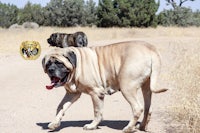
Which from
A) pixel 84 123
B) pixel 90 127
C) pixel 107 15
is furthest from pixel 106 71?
pixel 107 15

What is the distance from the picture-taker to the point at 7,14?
77062 mm

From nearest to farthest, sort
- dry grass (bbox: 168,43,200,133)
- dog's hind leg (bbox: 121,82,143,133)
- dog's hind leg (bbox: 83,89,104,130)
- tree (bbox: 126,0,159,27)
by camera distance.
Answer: dry grass (bbox: 168,43,200,133) < dog's hind leg (bbox: 121,82,143,133) < dog's hind leg (bbox: 83,89,104,130) < tree (bbox: 126,0,159,27)

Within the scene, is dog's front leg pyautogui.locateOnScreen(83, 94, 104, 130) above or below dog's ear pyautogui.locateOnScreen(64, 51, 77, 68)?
below

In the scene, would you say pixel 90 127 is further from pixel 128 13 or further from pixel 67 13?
pixel 67 13

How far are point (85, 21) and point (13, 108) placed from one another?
5654 cm

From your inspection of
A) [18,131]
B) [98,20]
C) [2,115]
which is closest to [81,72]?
[18,131]

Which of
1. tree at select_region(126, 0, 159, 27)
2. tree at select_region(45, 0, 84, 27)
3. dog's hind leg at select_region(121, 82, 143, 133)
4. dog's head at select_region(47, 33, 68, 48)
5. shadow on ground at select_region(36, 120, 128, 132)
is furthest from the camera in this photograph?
tree at select_region(45, 0, 84, 27)

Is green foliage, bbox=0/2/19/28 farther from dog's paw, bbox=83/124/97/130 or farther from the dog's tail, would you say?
the dog's tail

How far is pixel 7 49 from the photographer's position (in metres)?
26.2

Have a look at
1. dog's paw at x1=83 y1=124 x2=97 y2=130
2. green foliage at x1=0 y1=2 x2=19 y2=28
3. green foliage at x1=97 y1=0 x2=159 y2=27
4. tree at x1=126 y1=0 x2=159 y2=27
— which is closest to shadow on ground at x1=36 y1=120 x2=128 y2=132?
dog's paw at x1=83 y1=124 x2=97 y2=130

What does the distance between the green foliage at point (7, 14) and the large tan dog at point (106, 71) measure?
67725 mm

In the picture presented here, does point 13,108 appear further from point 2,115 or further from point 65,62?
point 65,62

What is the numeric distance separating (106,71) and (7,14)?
72359mm

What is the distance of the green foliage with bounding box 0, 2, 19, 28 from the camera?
73938 mm
